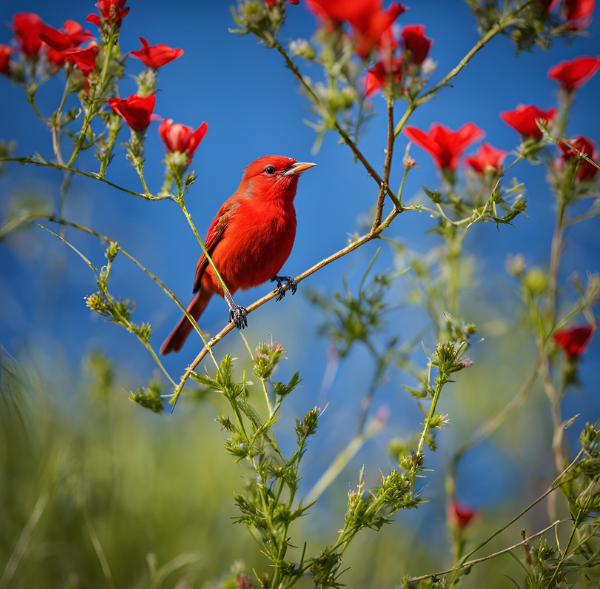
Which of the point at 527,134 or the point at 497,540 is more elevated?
the point at 527,134

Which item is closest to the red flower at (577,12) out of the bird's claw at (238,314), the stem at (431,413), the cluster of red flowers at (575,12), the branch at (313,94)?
the cluster of red flowers at (575,12)

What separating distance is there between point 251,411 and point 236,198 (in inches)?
39.7

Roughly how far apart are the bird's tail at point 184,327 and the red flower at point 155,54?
0.75m

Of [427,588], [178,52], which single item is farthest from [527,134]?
[427,588]

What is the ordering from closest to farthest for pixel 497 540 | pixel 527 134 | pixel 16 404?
pixel 16 404, pixel 527 134, pixel 497 540

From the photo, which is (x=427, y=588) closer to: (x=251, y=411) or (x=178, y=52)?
(x=251, y=411)

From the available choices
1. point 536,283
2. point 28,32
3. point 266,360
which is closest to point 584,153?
point 536,283

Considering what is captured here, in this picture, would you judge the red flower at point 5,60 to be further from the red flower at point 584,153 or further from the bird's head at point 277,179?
the red flower at point 584,153

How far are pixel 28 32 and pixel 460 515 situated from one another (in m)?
1.31

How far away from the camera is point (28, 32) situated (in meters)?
0.96

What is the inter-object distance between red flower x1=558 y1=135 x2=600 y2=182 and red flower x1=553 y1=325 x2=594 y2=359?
1.13ft

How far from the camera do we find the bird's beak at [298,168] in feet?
4.76

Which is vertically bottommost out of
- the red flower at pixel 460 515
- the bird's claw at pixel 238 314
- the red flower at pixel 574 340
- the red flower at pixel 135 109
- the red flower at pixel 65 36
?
the red flower at pixel 460 515

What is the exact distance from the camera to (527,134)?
1.06 meters
